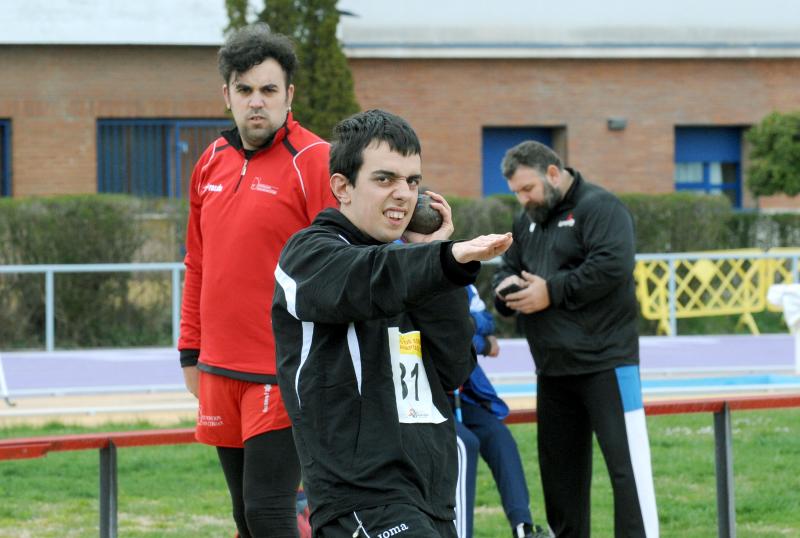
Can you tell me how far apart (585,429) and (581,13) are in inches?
788

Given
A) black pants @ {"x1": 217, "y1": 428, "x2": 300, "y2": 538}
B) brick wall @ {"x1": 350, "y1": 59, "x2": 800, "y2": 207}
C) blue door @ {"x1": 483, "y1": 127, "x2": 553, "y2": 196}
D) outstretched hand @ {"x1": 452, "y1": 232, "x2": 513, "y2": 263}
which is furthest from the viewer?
blue door @ {"x1": 483, "y1": 127, "x2": 553, "y2": 196}

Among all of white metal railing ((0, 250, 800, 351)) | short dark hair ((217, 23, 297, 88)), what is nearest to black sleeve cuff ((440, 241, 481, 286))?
short dark hair ((217, 23, 297, 88))

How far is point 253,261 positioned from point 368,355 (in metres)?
1.30

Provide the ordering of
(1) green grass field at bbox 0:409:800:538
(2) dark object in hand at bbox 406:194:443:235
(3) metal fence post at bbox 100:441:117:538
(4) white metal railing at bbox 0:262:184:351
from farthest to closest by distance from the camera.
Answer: (4) white metal railing at bbox 0:262:184:351, (1) green grass field at bbox 0:409:800:538, (3) metal fence post at bbox 100:441:117:538, (2) dark object in hand at bbox 406:194:443:235

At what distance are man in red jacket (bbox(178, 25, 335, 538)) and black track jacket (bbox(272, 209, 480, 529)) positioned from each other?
1.05 m

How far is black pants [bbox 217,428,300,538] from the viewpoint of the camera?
14.4 ft

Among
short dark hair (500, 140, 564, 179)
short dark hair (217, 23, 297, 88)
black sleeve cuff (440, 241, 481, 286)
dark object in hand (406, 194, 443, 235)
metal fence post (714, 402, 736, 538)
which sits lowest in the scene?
metal fence post (714, 402, 736, 538)

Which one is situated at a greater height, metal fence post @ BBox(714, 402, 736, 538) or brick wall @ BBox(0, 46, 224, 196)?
brick wall @ BBox(0, 46, 224, 196)

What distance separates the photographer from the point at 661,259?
16469 mm

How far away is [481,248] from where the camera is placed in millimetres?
2875

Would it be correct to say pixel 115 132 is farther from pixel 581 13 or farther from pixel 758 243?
pixel 758 243

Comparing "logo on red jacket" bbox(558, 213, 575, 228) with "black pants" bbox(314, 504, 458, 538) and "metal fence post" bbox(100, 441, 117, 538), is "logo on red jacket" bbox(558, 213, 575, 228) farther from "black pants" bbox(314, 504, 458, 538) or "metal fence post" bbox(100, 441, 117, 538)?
"black pants" bbox(314, 504, 458, 538)

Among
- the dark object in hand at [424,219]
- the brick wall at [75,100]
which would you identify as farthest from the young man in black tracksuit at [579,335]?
the brick wall at [75,100]

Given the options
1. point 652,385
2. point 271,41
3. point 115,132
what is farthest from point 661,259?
point 271,41
